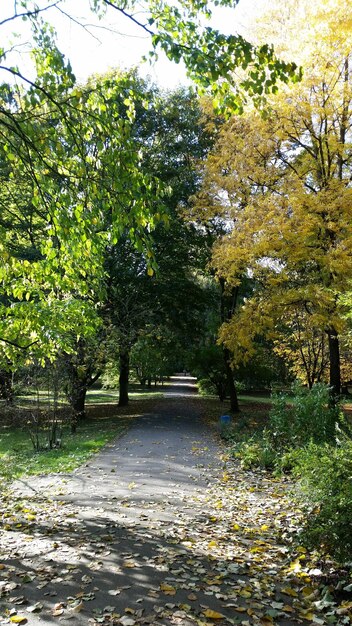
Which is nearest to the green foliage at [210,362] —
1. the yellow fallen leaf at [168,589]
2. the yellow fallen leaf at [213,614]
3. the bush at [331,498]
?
the bush at [331,498]

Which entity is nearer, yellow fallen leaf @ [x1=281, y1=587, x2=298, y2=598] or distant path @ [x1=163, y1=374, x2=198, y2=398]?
yellow fallen leaf @ [x1=281, y1=587, x2=298, y2=598]

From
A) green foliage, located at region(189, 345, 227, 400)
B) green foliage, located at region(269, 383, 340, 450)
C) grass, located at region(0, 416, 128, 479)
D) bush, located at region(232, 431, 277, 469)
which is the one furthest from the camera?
green foliage, located at region(189, 345, 227, 400)

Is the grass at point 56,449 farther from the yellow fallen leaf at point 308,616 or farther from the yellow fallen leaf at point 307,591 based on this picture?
the yellow fallen leaf at point 308,616

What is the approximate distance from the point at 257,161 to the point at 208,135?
817 cm

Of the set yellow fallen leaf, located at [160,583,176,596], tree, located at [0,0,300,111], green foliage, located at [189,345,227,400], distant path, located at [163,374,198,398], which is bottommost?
distant path, located at [163,374,198,398]

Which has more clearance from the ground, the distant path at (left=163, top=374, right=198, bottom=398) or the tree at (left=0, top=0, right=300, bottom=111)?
the tree at (left=0, top=0, right=300, bottom=111)

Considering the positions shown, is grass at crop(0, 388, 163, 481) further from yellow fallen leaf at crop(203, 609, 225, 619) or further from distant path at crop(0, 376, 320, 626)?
yellow fallen leaf at crop(203, 609, 225, 619)

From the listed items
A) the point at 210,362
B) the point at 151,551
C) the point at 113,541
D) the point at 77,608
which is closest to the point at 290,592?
the point at 151,551

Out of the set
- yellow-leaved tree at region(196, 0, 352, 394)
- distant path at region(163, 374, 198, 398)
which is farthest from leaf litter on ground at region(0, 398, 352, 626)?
distant path at region(163, 374, 198, 398)

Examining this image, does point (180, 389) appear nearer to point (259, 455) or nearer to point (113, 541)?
point (259, 455)

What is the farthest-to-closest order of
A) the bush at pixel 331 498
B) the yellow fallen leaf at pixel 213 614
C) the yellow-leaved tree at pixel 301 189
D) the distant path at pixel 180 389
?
1. the distant path at pixel 180 389
2. the yellow-leaved tree at pixel 301 189
3. the bush at pixel 331 498
4. the yellow fallen leaf at pixel 213 614

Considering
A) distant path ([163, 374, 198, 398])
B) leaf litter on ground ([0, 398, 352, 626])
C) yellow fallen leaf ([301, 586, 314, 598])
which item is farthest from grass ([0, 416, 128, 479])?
distant path ([163, 374, 198, 398])

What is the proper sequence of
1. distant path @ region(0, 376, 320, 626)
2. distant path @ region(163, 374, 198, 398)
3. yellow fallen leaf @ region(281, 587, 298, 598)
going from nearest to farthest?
distant path @ region(0, 376, 320, 626)
yellow fallen leaf @ region(281, 587, 298, 598)
distant path @ region(163, 374, 198, 398)

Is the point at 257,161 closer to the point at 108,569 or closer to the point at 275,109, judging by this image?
the point at 275,109
